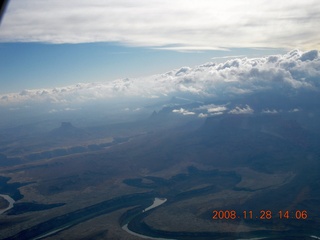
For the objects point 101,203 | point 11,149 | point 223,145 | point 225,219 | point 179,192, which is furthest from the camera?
point 11,149

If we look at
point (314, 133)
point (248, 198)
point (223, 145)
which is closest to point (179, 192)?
point (248, 198)

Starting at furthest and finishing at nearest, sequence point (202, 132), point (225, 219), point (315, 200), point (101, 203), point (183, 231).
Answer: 1. point (202, 132)
2. point (101, 203)
3. point (315, 200)
4. point (225, 219)
5. point (183, 231)

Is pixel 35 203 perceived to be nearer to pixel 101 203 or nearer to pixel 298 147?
pixel 101 203
